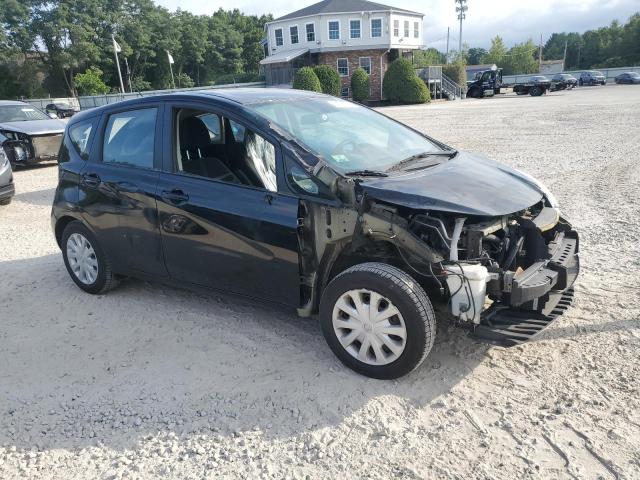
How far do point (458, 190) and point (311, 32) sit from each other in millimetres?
45359

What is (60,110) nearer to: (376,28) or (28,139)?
(28,139)

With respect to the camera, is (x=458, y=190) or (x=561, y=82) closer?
(x=458, y=190)

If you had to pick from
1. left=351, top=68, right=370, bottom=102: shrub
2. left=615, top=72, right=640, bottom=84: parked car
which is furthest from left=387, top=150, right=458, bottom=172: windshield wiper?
left=615, top=72, right=640, bottom=84: parked car

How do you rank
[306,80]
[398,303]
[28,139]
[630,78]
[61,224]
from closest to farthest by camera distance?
[398,303] → [61,224] → [28,139] → [306,80] → [630,78]

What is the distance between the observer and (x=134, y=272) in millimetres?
4668

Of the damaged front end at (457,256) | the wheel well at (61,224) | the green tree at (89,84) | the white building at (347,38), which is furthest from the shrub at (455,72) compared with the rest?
A: the damaged front end at (457,256)

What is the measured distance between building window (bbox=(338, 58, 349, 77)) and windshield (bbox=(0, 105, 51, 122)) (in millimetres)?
34308

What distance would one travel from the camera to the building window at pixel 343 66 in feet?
149

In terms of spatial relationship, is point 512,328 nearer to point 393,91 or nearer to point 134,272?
point 134,272

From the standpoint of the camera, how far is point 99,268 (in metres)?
4.93

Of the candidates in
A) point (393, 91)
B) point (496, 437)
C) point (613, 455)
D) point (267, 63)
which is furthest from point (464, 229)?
point (267, 63)

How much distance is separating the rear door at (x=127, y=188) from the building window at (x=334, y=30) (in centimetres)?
4324

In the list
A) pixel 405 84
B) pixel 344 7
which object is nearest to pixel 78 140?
pixel 405 84

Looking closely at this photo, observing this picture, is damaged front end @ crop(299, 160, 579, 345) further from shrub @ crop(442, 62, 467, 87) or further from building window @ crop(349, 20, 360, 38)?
shrub @ crop(442, 62, 467, 87)
